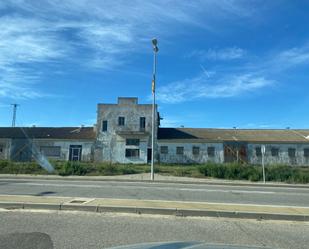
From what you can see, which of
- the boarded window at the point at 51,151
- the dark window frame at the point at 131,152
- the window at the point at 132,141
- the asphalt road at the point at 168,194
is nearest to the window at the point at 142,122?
the window at the point at 132,141

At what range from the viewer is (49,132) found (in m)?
50.3

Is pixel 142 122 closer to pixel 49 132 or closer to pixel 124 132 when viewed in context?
pixel 124 132

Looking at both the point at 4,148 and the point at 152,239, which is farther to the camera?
the point at 4,148

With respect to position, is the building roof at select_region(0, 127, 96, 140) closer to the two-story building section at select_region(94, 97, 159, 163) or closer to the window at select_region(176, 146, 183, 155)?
the two-story building section at select_region(94, 97, 159, 163)

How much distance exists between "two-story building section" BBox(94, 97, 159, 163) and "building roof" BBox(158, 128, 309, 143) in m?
3.40

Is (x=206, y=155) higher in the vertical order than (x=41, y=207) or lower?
higher

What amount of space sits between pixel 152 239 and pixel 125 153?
39678mm

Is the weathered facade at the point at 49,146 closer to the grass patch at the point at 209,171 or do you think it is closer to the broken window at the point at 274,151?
the grass patch at the point at 209,171

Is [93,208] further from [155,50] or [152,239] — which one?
[155,50]

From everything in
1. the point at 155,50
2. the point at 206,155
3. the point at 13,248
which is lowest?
the point at 13,248

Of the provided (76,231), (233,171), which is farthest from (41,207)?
(233,171)

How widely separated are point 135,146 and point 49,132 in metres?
14.3

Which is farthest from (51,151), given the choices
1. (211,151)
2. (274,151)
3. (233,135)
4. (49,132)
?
(274,151)

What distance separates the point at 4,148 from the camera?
46906 millimetres
